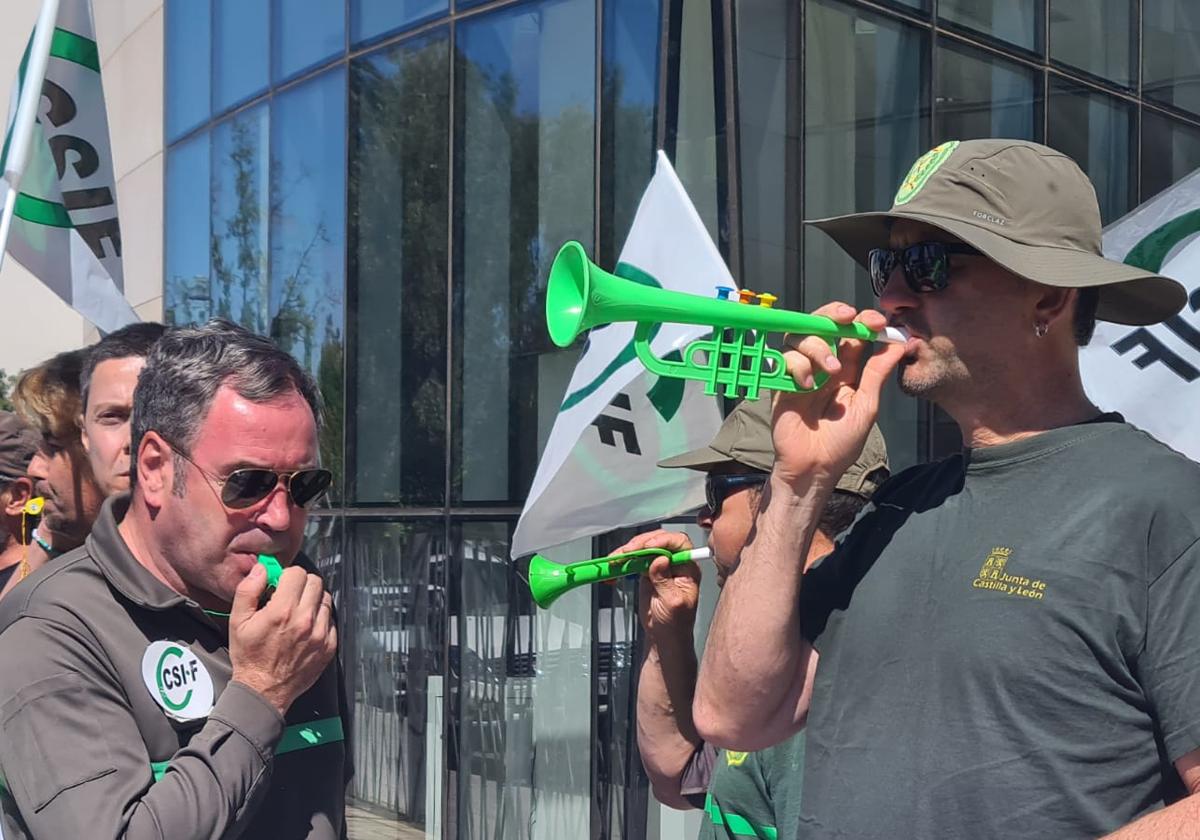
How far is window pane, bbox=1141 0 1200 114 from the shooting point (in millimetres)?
9398

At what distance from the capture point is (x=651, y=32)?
7094 mm

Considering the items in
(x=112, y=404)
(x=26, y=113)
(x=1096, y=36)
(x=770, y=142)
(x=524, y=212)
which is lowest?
(x=112, y=404)

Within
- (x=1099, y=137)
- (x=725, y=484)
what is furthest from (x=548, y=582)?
(x=1099, y=137)

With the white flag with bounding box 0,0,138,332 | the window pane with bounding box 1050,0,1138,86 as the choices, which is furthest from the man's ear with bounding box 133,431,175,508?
the window pane with bounding box 1050,0,1138,86

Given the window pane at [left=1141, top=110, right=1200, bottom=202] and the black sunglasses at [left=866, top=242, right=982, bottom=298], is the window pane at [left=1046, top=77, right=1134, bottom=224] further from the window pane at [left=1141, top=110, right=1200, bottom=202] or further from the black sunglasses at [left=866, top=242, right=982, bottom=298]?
the black sunglasses at [left=866, top=242, right=982, bottom=298]

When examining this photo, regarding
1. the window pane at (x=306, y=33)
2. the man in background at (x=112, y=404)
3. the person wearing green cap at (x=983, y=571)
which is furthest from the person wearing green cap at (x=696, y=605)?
the window pane at (x=306, y=33)

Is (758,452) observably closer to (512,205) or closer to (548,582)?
(548,582)

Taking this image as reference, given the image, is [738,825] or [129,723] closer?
[129,723]

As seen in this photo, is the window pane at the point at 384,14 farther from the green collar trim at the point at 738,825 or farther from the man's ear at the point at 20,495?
the green collar trim at the point at 738,825

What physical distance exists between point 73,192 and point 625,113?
2.85m

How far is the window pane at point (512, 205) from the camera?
25.1 ft

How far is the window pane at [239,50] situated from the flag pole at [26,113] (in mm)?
6141

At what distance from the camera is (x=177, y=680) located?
2.29 metres

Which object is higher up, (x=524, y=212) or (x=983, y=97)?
(x=983, y=97)
